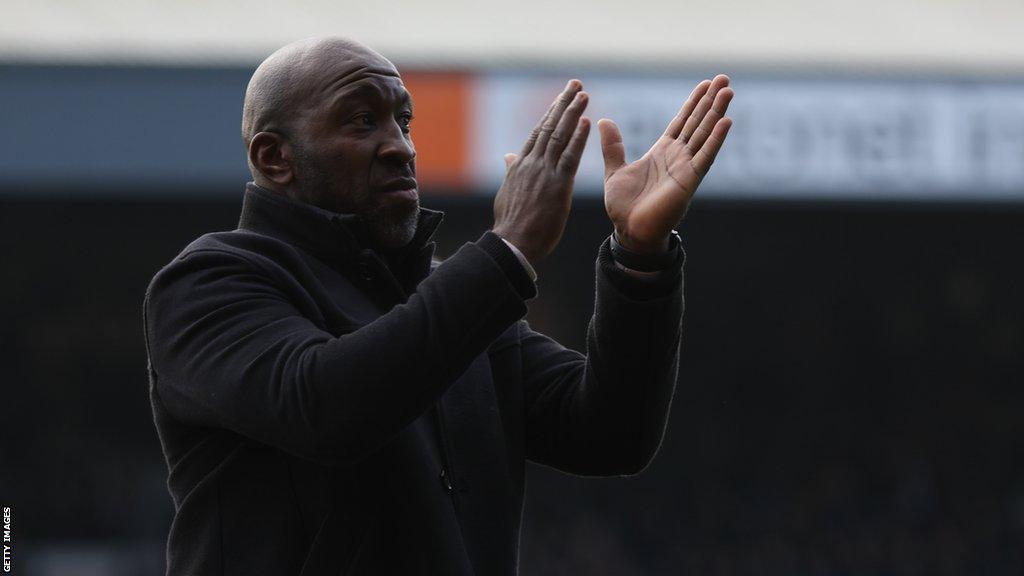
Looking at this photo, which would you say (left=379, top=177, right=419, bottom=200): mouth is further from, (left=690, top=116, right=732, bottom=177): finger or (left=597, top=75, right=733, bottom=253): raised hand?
(left=690, top=116, right=732, bottom=177): finger

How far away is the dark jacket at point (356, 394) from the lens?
1.99m

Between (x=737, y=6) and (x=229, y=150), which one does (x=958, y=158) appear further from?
(x=229, y=150)

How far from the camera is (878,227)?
1398 centimetres

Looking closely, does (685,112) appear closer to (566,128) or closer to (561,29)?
(566,128)

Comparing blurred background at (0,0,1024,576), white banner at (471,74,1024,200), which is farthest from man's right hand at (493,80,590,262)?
white banner at (471,74,1024,200)

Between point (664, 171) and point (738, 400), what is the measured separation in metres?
14.2

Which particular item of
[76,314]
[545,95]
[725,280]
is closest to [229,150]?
[545,95]

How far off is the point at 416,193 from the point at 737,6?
37.9ft

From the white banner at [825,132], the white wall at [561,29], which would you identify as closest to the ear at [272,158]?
the white banner at [825,132]

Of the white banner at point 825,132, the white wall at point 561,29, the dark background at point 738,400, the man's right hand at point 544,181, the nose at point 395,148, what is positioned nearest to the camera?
the man's right hand at point 544,181

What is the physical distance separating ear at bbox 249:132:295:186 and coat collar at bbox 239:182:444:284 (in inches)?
1.0

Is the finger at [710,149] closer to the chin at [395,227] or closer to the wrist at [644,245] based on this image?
the wrist at [644,245]

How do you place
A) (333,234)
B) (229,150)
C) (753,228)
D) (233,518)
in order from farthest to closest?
(753,228) < (229,150) < (333,234) < (233,518)

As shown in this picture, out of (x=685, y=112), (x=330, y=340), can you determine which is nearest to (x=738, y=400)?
(x=685, y=112)
